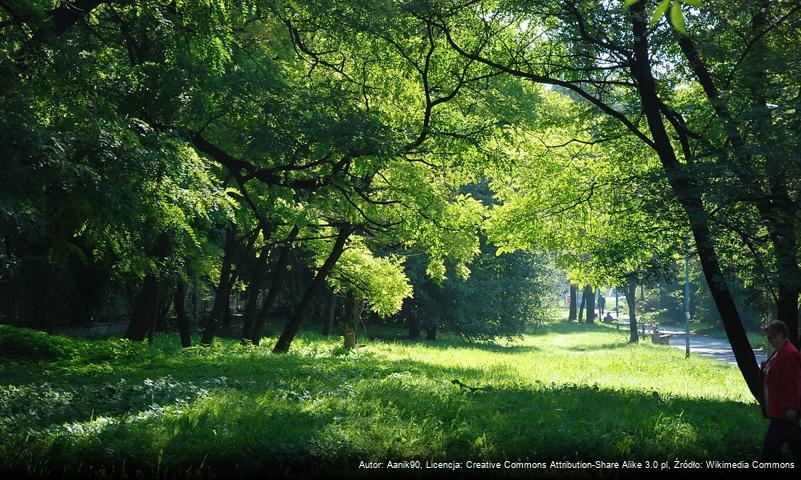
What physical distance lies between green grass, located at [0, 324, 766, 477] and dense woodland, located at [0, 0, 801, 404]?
6.79 ft

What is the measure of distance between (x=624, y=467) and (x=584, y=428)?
1138 millimetres

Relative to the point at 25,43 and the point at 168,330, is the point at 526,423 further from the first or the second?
the point at 168,330

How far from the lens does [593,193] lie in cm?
1550

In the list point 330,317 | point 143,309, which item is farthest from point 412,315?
point 143,309

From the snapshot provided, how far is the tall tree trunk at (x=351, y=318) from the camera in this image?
24766mm

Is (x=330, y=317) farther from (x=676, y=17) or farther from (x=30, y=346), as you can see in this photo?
(x=676, y=17)

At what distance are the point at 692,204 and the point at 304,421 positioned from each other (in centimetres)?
659

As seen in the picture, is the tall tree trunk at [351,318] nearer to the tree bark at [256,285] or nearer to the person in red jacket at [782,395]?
the tree bark at [256,285]

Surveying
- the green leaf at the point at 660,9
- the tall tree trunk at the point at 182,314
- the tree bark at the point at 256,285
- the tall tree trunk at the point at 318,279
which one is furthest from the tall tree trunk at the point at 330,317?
the green leaf at the point at 660,9

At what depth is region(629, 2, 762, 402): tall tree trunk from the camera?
1003 cm

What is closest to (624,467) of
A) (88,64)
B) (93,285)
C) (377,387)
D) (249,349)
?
(377,387)

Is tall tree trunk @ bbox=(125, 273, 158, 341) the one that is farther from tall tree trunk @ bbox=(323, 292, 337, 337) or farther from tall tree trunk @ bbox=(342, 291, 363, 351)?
tall tree trunk @ bbox=(323, 292, 337, 337)

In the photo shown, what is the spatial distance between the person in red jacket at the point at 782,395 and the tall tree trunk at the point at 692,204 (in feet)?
10.2

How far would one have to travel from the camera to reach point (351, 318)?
83.4 ft
